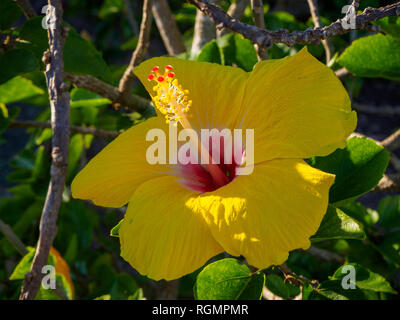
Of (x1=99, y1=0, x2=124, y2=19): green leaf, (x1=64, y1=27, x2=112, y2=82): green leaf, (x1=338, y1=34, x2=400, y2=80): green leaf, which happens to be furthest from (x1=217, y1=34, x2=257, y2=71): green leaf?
(x1=99, y1=0, x2=124, y2=19): green leaf

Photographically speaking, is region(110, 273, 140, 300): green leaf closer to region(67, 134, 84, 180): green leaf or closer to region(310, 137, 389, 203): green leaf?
region(67, 134, 84, 180): green leaf

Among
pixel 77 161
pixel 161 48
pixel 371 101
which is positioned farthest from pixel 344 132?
pixel 161 48

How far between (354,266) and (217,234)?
552mm

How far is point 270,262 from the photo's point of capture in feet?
3.10

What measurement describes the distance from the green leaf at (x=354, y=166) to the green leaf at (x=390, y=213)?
74 cm

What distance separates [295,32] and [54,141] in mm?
622

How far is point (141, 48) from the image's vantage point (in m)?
1.72

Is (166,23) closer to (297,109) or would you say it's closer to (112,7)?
(297,109)

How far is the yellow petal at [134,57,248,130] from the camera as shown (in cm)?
126

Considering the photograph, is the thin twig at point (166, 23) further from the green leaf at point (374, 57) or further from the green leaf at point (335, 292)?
the green leaf at point (335, 292)

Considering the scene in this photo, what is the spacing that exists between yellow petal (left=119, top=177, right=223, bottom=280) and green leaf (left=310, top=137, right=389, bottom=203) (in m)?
0.41

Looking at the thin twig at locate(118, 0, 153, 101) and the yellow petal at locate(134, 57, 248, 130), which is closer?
the yellow petal at locate(134, 57, 248, 130)

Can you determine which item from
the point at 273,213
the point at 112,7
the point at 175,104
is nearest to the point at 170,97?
the point at 175,104
